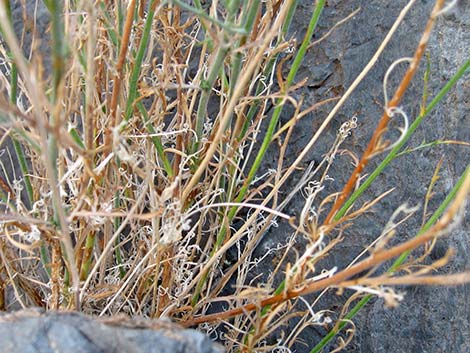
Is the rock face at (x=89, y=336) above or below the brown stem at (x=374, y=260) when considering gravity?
below

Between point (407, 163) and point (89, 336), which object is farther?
point (407, 163)

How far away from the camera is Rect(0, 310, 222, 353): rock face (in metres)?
0.55

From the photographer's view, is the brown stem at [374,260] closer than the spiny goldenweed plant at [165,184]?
Yes

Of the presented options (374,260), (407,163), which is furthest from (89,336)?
(407,163)

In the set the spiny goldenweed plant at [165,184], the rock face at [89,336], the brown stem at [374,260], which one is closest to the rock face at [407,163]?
the spiny goldenweed plant at [165,184]

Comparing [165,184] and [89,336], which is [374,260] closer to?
[89,336]

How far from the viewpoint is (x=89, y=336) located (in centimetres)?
55

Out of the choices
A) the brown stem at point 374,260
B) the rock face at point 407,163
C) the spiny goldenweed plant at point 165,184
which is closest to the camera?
the brown stem at point 374,260

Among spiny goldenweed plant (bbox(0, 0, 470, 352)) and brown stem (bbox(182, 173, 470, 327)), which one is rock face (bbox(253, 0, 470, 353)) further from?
brown stem (bbox(182, 173, 470, 327))

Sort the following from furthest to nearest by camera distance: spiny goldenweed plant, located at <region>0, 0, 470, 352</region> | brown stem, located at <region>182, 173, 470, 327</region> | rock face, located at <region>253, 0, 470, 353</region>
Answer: rock face, located at <region>253, 0, 470, 353</region> → spiny goldenweed plant, located at <region>0, 0, 470, 352</region> → brown stem, located at <region>182, 173, 470, 327</region>

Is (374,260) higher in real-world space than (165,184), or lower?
higher

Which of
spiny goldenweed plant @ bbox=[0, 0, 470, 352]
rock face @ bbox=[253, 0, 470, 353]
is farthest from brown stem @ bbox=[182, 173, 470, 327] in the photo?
rock face @ bbox=[253, 0, 470, 353]

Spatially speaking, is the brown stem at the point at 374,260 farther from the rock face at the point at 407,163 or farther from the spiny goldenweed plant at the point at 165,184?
→ the rock face at the point at 407,163

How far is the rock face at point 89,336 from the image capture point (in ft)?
1.79
